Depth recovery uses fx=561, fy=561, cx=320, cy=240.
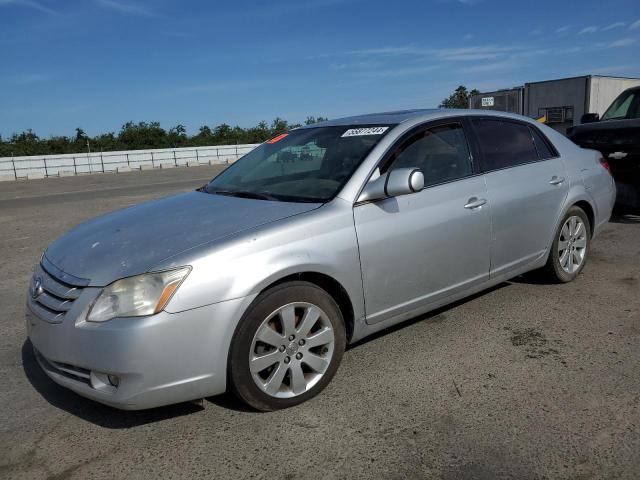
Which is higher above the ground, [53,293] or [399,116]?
[399,116]

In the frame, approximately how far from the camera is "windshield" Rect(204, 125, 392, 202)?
3.58 m

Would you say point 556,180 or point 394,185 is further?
point 556,180

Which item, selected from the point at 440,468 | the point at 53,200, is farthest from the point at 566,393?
the point at 53,200

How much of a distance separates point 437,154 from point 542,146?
4.61ft

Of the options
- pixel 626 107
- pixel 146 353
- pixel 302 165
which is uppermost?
pixel 626 107

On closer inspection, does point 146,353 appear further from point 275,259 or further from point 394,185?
point 394,185

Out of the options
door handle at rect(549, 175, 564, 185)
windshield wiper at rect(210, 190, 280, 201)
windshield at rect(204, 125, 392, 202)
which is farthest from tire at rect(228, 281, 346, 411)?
door handle at rect(549, 175, 564, 185)

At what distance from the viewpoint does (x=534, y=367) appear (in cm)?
344

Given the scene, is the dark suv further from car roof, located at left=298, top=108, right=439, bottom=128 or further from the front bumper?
the front bumper

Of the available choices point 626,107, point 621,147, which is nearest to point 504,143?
point 621,147

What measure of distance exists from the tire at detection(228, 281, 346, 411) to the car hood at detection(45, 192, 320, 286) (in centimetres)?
45

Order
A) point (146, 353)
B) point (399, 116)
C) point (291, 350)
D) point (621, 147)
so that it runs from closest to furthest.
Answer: point (146, 353)
point (291, 350)
point (399, 116)
point (621, 147)

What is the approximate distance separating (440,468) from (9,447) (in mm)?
2107

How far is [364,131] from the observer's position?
12.8ft
